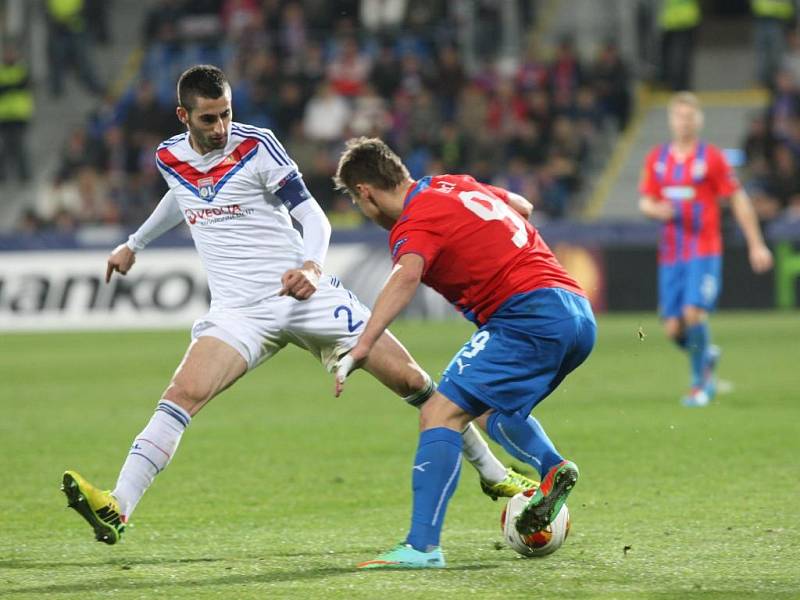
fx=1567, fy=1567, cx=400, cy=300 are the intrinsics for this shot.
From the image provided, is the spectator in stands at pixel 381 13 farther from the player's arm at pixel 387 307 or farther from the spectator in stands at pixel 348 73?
the player's arm at pixel 387 307

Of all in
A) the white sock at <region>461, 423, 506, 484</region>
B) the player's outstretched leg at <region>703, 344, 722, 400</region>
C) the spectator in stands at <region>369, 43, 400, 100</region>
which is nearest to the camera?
the white sock at <region>461, 423, 506, 484</region>

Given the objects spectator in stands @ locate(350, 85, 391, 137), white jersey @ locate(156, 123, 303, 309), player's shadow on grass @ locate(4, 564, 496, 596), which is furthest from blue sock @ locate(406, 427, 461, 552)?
spectator in stands @ locate(350, 85, 391, 137)

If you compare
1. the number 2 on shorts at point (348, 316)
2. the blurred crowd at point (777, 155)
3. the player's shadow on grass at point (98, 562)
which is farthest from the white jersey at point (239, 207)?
the blurred crowd at point (777, 155)

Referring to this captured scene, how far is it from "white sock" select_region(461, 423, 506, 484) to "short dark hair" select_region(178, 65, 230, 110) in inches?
70.7

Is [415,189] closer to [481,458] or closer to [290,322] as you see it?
[290,322]

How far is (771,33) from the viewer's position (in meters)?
24.2

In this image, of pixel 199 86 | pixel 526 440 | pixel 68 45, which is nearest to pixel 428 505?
pixel 526 440

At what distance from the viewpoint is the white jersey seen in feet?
22.5

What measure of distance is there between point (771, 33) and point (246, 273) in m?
18.9

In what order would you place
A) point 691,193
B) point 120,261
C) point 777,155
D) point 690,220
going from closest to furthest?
point 120,261, point 690,220, point 691,193, point 777,155

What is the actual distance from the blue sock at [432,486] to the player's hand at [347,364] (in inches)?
17.0

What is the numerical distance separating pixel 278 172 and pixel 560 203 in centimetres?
1615

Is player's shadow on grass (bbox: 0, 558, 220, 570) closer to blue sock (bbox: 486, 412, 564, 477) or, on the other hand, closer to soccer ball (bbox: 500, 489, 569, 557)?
soccer ball (bbox: 500, 489, 569, 557)

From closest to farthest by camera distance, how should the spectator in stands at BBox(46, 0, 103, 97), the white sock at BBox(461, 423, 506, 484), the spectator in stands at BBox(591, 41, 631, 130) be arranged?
1. the white sock at BBox(461, 423, 506, 484)
2. the spectator in stands at BBox(591, 41, 631, 130)
3. the spectator in stands at BBox(46, 0, 103, 97)
